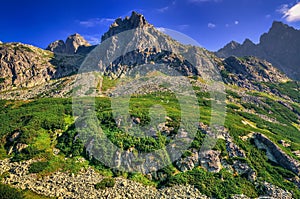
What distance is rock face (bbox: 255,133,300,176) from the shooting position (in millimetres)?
59375

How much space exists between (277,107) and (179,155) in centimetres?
11758

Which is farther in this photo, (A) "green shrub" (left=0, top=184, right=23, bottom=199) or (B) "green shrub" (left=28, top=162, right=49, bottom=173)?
(B) "green shrub" (left=28, top=162, right=49, bottom=173)

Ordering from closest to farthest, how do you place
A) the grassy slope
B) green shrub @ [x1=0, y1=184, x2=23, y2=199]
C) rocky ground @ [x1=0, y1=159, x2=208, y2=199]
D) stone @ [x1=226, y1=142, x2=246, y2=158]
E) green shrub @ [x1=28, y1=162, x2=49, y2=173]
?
green shrub @ [x1=0, y1=184, x2=23, y2=199], rocky ground @ [x1=0, y1=159, x2=208, y2=199], green shrub @ [x1=28, y1=162, x2=49, y2=173], the grassy slope, stone @ [x1=226, y1=142, x2=246, y2=158]

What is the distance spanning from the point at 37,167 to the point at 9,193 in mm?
7757

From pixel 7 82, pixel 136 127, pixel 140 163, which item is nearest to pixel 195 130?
pixel 136 127

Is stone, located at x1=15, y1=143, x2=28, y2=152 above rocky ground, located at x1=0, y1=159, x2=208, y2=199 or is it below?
above

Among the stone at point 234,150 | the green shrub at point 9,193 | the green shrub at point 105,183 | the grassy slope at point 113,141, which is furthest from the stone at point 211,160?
the green shrub at point 9,193

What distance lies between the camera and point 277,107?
14550cm

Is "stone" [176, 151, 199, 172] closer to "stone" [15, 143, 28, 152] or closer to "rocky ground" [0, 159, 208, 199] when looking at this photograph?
"rocky ground" [0, 159, 208, 199]

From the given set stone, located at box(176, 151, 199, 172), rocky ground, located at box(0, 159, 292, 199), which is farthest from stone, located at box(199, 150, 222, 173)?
rocky ground, located at box(0, 159, 292, 199)

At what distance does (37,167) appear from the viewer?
4447cm

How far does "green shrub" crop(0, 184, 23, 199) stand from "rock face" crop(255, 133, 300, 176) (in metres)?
59.5

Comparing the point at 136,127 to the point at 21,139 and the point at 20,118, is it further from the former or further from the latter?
the point at 20,118

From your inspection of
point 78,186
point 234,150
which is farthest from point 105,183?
point 234,150
